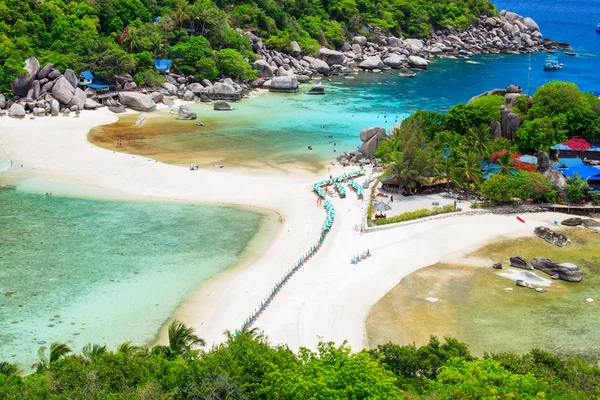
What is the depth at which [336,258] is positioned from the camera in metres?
43.5

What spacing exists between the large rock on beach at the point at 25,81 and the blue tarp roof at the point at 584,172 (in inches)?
2582

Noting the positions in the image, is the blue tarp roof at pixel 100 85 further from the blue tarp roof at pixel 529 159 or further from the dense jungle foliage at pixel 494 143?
the blue tarp roof at pixel 529 159

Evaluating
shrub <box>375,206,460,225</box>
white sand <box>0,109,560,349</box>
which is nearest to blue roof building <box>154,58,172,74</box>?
white sand <box>0,109,560,349</box>

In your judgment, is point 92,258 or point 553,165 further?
point 553,165

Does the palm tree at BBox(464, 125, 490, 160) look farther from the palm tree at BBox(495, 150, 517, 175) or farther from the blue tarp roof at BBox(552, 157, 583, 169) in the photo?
the blue tarp roof at BBox(552, 157, 583, 169)

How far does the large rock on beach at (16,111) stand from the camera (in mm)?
79375

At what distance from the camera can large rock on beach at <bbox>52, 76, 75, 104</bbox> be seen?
83938 millimetres

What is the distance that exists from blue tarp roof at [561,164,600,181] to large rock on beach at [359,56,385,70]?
242 feet

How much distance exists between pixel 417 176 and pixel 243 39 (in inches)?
2535

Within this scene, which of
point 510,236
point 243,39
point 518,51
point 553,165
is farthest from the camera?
point 518,51

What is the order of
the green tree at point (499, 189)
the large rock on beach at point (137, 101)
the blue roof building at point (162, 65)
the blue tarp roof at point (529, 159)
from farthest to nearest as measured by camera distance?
the blue roof building at point (162, 65) → the large rock on beach at point (137, 101) → the blue tarp roof at point (529, 159) → the green tree at point (499, 189)

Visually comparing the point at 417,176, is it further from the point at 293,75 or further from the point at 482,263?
the point at 293,75

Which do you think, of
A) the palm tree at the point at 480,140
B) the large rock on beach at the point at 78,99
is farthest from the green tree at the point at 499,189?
the large rock on beach at the point at 78,99

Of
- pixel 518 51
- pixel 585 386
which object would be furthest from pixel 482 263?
pixel 518 51
